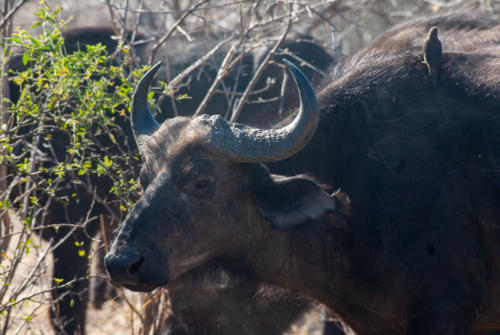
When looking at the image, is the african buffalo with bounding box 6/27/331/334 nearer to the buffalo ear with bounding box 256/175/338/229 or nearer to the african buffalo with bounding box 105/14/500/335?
the african buffalo with bounding box 105/14/500/335

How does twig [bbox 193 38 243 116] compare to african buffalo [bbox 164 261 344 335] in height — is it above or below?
above

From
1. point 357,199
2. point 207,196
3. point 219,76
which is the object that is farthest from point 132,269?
point 219,76

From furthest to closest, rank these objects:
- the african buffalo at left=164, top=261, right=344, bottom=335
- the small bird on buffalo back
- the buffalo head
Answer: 1. the african buffalo at left=164, top=261, right=344, bottom=335
2. the small bird on buffalo back
3. the buffalo head

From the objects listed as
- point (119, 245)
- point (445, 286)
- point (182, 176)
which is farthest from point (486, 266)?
point (119, 245)

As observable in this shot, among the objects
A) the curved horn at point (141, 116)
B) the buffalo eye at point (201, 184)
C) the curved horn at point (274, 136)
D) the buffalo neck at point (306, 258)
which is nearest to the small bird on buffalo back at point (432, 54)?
the curved horn at point (274, 136)

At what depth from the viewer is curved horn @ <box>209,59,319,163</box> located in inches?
124

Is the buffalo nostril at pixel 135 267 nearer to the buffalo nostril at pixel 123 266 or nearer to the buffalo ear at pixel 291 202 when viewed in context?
the buffalo nostril at pixel 123 266

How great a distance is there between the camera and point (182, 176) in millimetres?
3229

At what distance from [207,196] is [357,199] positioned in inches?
34.2

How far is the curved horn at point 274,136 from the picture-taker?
3150 millimetres

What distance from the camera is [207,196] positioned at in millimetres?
3270

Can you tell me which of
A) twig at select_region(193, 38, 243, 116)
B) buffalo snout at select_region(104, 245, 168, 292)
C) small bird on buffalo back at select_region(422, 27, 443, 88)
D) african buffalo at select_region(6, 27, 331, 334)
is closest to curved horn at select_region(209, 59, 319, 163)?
buffalo snout at select_region(104, 245, 168, 292)

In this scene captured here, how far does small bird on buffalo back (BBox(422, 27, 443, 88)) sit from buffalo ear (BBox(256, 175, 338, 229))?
3.25 feet

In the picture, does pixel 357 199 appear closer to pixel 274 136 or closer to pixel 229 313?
pixel 274 136
